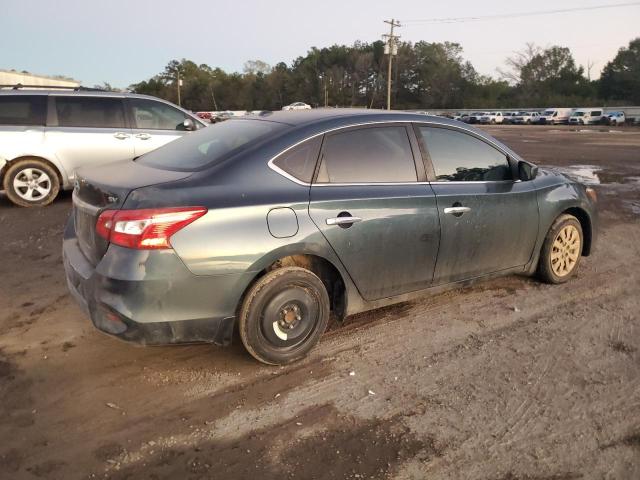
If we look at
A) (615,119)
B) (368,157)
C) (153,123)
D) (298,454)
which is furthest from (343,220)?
(615,119)

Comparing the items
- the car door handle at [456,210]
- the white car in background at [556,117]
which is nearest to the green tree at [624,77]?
the white car in background at [556,117]

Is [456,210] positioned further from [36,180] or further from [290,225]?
[36,180]

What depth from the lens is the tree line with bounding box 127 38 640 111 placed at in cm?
7600

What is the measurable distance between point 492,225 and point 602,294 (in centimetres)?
140

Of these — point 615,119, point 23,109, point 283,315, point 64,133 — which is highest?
point 615,119

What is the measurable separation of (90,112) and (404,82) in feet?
301

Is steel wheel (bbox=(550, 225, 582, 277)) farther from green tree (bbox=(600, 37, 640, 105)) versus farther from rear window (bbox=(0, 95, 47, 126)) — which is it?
green tree (bbox=(600, 37, 640, 105))

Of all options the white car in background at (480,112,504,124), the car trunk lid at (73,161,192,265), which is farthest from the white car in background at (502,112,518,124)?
the car trunk lid at (73,161,192,265)

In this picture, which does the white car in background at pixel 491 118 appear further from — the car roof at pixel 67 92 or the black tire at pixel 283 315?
the black tire at pixel 283 315

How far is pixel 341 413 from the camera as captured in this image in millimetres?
2896

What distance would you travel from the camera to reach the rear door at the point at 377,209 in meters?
3.40

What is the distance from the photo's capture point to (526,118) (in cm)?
5741

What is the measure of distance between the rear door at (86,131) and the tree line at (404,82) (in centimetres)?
7659

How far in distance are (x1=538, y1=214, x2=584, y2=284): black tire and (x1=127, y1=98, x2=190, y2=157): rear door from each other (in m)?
6.20
